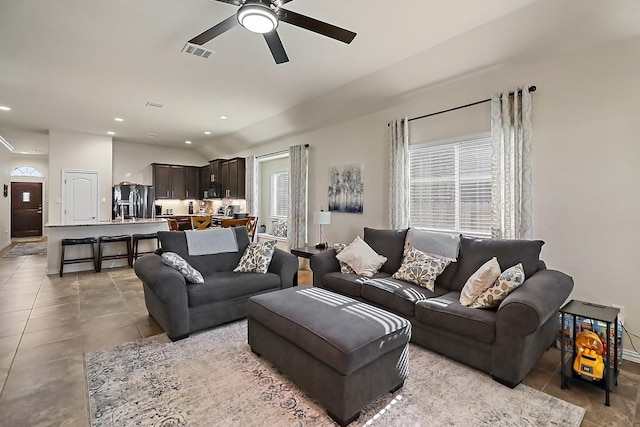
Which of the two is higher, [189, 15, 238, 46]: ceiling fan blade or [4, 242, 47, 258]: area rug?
[189, 15, 238, 46]: ceiling fan blade

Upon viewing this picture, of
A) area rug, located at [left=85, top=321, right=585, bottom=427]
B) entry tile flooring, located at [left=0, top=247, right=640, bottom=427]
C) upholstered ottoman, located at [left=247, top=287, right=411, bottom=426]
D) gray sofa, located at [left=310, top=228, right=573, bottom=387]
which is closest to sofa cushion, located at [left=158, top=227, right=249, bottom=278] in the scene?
Answer: entry tile flooring, located at [left=0, top=247, right=640, bottom=427]

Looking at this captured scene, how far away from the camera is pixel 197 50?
3443 millimetres

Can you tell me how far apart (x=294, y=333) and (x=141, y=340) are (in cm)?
179

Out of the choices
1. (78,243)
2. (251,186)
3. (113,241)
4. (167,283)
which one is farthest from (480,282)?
(78,243)

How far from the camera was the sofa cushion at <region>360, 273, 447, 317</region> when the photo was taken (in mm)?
2850

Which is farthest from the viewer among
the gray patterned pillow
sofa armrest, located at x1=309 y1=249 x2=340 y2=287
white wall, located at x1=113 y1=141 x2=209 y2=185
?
white wall, located at x1=113 y1=141 x2=209 y2=185

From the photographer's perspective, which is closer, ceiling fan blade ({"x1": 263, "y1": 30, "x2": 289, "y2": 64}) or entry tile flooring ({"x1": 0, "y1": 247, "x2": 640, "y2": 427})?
entry tile flooring ({"x1": 0, "y1": 247, "x2": 640, "y2": 427})

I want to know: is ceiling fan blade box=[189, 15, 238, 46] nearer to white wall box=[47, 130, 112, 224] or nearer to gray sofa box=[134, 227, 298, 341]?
gray sofa box=[134, 227, 298, 341]

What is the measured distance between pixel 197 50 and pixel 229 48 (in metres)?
0.37

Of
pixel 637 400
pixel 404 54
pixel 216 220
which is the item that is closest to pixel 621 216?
pixel 637 400

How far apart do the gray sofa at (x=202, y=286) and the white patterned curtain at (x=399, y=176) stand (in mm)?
1615

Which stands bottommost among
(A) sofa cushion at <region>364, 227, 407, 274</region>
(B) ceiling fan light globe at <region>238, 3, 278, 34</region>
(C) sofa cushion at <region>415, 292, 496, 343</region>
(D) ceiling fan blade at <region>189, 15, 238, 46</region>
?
(C) sofa cushion at <region>415, 292, 496, 343</region>

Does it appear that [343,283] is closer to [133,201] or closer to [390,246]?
[390,246]

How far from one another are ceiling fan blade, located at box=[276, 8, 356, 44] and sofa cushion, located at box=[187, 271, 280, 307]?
8.30ft
